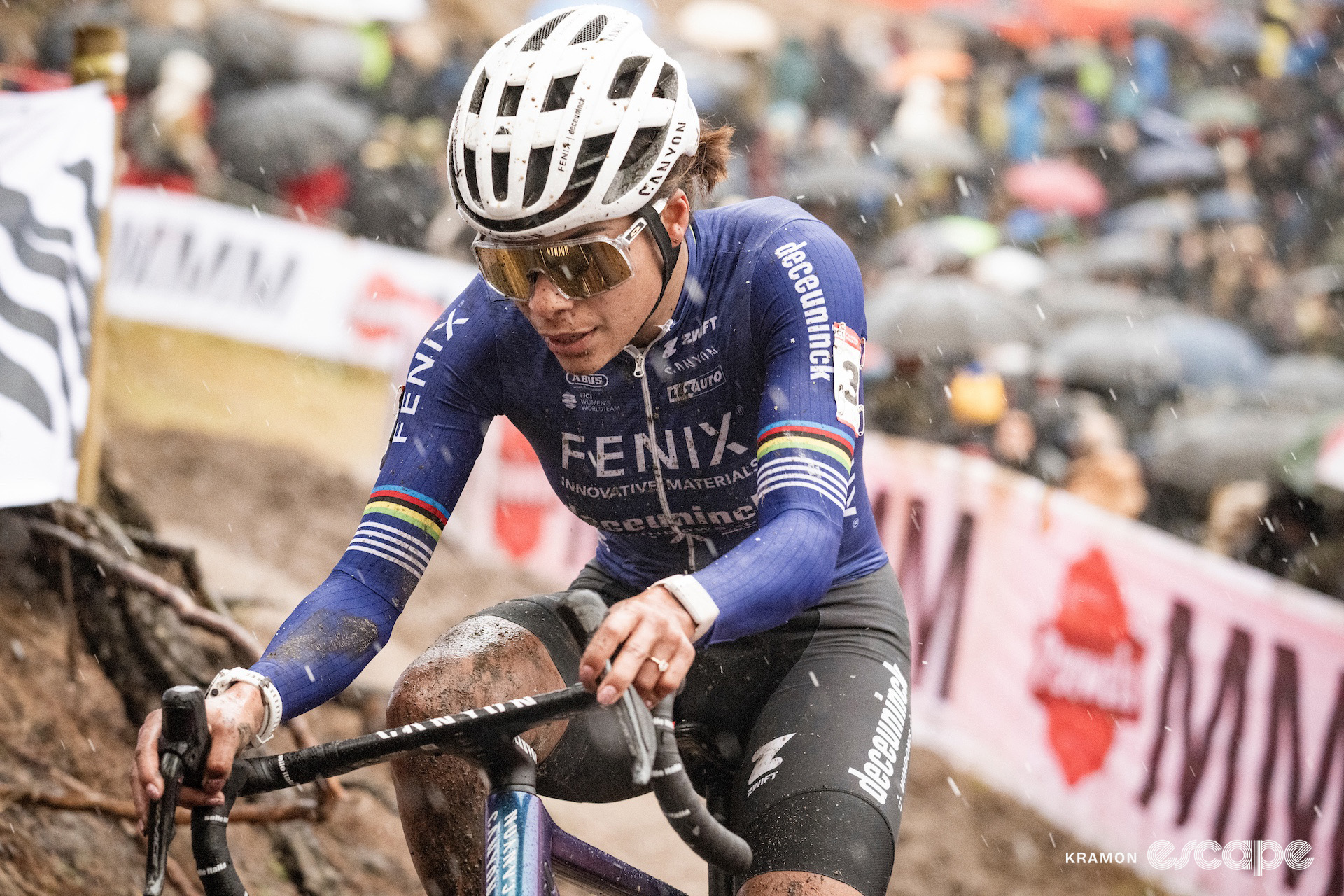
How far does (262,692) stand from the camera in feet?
8.84

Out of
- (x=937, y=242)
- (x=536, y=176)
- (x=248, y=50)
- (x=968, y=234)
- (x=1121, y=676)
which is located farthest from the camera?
(x=248, y=50)

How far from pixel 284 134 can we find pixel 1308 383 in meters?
10.3

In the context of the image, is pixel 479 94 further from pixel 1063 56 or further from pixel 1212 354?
pixel 1063 56

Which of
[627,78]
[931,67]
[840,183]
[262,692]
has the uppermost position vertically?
[627,78]

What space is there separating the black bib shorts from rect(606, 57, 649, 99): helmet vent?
4.15 ft

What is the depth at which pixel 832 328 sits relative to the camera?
3.09m

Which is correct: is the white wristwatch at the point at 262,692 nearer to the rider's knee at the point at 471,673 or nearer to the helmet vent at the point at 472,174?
the rider's knee at the point at 471,673

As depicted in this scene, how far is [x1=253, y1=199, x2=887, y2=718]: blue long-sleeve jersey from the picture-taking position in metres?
2.97

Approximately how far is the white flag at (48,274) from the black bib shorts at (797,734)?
2816 mm

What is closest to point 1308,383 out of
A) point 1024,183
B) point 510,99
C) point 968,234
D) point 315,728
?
point 968,234

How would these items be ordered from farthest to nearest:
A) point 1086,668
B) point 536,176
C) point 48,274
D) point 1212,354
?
point 1212,354 → point 1086,668 → point 48,274 → point 536,176

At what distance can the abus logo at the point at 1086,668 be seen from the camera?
743 cm

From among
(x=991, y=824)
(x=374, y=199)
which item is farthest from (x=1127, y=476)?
(x=374, y=199)

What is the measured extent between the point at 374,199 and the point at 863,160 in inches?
250
